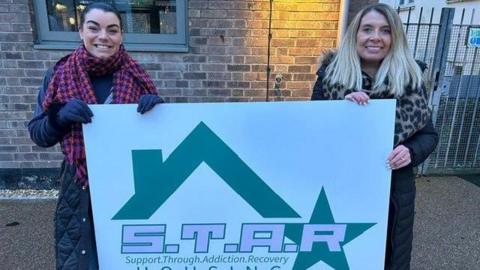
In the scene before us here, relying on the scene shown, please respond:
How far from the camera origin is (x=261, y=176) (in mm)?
1715

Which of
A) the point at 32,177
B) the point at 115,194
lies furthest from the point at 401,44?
the point at 32,177

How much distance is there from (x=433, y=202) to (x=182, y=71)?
111 inches

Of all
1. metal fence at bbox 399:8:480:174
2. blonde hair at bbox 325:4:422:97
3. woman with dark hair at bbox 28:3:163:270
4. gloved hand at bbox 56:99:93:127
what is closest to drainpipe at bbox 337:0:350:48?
metal fence at bbox 399:8:480:174

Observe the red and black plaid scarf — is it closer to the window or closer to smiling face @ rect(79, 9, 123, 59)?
smiling face @ rect(79, 9, 123, 59)

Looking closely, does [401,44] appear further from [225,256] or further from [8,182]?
[8,182]

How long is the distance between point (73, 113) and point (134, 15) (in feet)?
7.95

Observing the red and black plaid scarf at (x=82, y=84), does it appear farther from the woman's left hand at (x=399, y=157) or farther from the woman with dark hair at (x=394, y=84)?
the woman's left hand at (x=399, y=157)

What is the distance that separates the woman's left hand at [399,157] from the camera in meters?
1.64

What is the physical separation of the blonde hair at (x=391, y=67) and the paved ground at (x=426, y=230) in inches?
66.8

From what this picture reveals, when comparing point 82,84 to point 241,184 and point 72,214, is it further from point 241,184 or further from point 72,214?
point 241,184

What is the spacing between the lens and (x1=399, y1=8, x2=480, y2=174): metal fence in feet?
13.1

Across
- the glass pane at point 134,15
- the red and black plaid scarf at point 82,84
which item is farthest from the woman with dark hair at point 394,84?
the glass pane at point 134,15

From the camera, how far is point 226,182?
1.72m

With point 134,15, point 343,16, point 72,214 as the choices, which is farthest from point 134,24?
point 72,214
